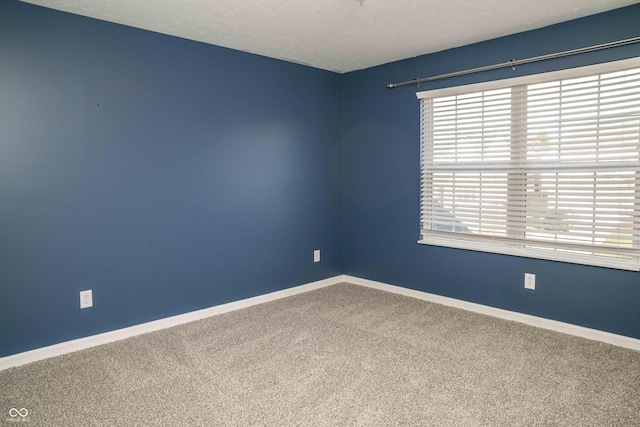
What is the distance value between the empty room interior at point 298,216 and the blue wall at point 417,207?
2 cm

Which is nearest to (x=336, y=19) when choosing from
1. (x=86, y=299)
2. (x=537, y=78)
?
(x=537, y=78)

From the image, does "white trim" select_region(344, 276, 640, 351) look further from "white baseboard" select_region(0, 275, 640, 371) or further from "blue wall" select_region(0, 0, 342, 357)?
"blue wall" select_region(0, 0, 342, 357)

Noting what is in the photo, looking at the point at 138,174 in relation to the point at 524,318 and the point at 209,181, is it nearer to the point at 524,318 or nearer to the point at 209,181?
the point at 209,181

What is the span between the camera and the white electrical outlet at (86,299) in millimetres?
2932

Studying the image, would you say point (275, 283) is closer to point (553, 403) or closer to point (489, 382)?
point (489, 382)

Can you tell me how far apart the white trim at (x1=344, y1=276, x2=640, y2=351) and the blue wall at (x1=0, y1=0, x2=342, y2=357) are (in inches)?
39.6

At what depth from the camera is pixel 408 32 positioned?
3.24 metres

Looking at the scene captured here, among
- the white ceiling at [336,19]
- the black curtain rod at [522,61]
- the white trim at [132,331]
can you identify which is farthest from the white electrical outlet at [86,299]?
the black curtain rod at [522,61]

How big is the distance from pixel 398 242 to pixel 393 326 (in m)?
1.11

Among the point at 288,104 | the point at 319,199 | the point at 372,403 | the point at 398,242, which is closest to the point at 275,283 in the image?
the point at 319,199

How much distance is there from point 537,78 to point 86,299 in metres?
3.65

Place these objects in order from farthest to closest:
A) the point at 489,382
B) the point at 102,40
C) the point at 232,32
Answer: the point at 232,32
the point at 102,40
the point at 489,382

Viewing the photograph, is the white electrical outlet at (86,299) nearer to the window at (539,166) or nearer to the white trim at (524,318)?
the white trim at (524,318)

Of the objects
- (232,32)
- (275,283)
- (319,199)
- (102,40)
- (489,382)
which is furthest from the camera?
(319,199)
